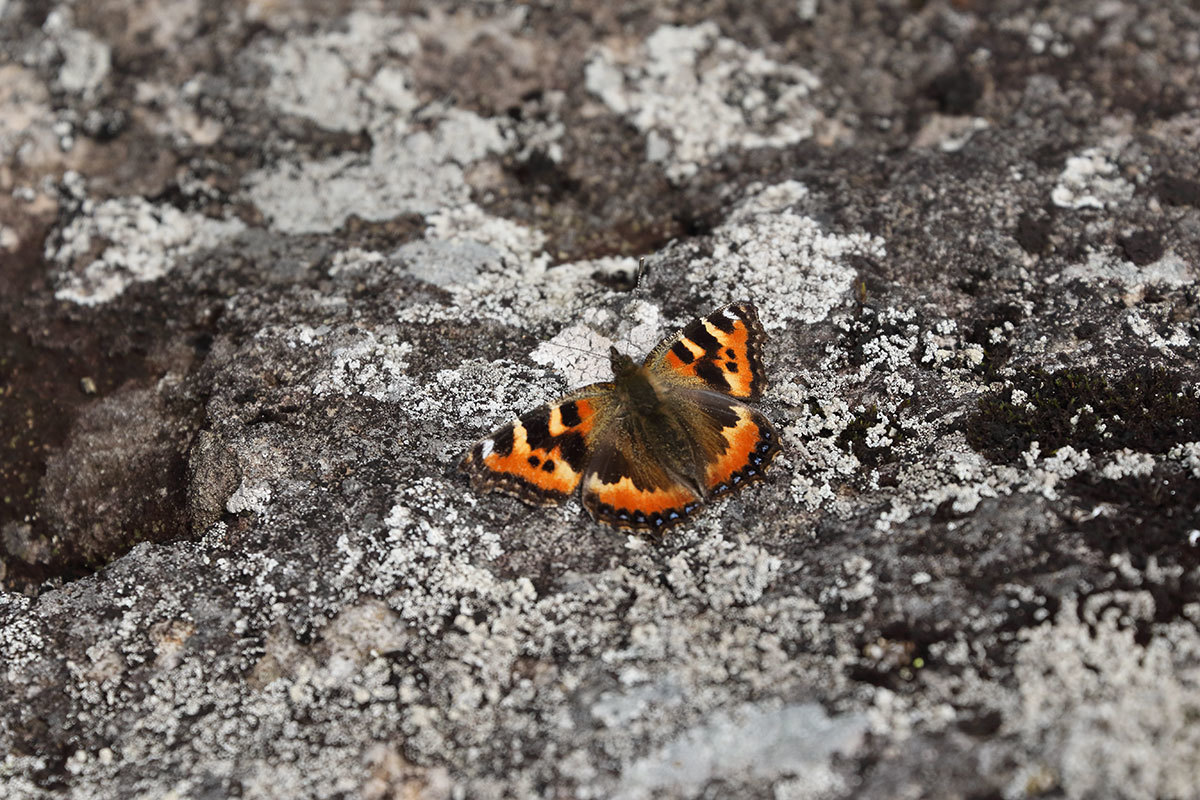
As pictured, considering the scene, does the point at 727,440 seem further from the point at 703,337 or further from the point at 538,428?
the point at 538,428

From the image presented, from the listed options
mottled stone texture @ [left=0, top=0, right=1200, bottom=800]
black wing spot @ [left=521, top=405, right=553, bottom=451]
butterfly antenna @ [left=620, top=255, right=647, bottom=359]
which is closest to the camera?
mottled stone texture @ [left=0, top=0, right=1200, bottom=800]

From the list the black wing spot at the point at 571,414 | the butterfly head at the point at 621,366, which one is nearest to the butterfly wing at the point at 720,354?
the butterfly head at the point at 621,366

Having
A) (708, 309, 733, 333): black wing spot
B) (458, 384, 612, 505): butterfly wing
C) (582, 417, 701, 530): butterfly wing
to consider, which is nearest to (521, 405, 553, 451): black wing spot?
(458, 384, 612, 505): butterfly wing

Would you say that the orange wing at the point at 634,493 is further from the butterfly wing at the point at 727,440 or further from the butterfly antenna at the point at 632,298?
the butterfly antenna at the point at 632,298

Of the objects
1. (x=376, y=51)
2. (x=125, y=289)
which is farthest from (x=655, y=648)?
(x=376, y=51)

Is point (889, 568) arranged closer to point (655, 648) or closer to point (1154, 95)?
point (655, 648)

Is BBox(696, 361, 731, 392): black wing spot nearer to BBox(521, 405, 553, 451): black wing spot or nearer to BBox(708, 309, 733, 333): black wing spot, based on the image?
BBox(708, 309, 733, 333): black wing spot
